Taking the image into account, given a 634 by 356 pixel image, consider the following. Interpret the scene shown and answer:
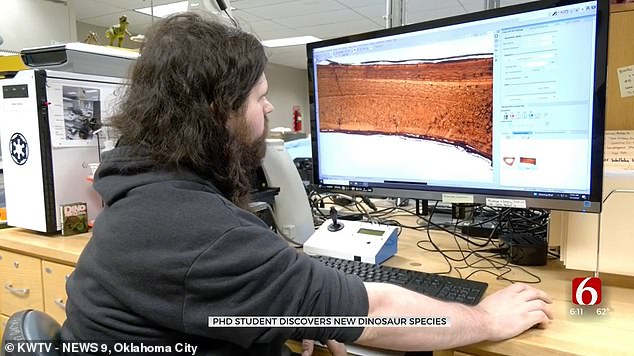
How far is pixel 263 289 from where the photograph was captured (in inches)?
23.0

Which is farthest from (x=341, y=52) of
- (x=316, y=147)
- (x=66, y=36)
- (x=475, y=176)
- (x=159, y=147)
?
(x=66, y=36)

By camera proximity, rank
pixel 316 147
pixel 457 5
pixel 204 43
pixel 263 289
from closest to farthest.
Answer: pixel 263 289 < pixel 204 43 < pixel 316 147 < pixel 457 5

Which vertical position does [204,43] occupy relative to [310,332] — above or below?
above

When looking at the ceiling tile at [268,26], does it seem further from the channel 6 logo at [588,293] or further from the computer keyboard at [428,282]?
the channel 6 logo at [588,293]

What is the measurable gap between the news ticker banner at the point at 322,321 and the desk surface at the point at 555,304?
85 millimetres

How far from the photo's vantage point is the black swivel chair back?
656 millimetres

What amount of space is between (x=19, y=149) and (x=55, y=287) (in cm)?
41

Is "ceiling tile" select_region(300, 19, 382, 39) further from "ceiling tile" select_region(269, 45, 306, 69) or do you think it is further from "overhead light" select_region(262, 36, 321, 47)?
"ceiling tile" select_region(269, 45, 306, 69)

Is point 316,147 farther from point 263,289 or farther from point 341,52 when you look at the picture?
point 263,289

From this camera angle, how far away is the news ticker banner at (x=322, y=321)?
59 centimetres

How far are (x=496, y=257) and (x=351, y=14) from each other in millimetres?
4680

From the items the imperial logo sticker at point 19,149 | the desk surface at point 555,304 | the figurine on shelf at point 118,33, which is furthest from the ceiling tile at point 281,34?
the desk surface at point 555,304

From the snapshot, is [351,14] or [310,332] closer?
[310,332]

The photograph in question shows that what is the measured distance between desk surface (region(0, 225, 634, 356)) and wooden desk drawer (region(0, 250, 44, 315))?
0.13 ft
